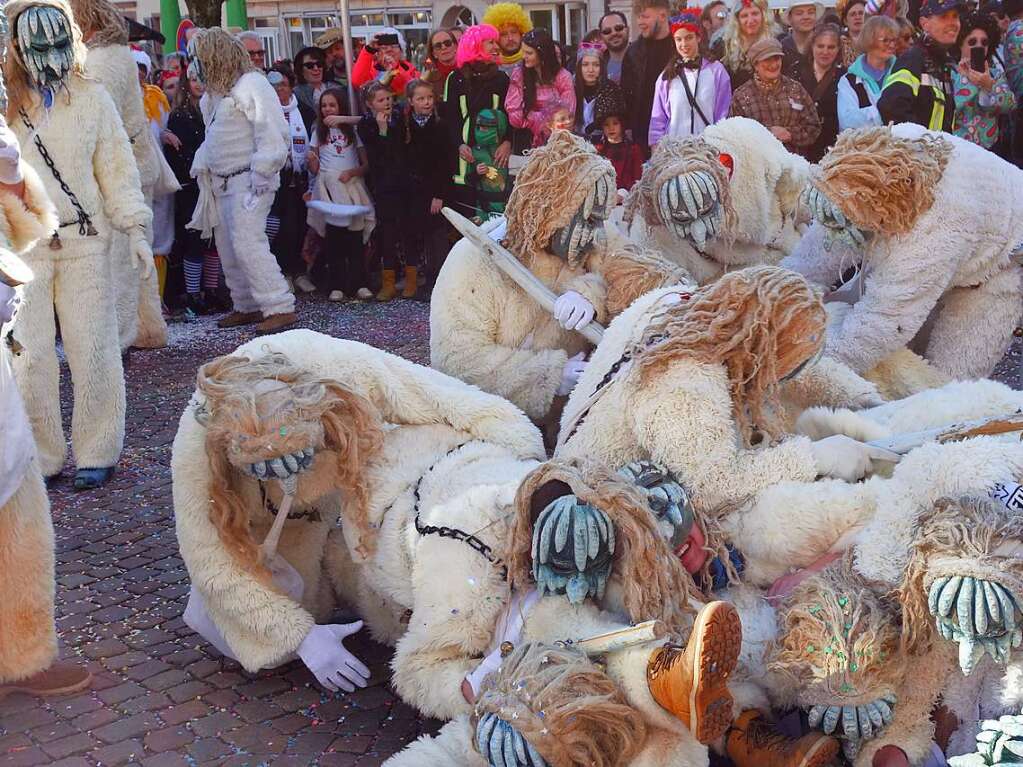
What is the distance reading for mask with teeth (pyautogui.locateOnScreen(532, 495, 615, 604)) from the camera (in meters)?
2.67

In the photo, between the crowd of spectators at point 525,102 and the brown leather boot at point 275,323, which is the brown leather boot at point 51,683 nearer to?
the crowd of spectators at point 525,102

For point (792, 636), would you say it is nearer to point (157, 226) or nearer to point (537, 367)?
point (537, 367)

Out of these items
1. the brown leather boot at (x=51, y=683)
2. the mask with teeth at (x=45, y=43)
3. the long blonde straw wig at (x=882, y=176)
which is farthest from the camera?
the mask with teeth at (x=45, y=43)

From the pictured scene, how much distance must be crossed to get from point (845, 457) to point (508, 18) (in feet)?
22.0

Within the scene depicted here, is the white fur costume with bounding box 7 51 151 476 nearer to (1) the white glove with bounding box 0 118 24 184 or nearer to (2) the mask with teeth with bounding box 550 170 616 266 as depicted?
(1) the white glove with bounding box 0 118 24 184

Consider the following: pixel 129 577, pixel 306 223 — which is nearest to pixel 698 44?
pixel 306 223

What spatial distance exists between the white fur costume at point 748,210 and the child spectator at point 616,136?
3.25 metres

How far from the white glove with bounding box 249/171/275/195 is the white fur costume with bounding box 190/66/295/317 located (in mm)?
29

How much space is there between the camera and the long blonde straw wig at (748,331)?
3004mm

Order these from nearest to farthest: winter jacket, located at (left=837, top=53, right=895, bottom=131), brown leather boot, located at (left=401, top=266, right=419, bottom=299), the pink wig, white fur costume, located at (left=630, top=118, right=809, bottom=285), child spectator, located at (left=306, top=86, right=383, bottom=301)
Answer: white fur costume, located at (left=630, top=118, right=809, bottom=285) → winter jacket, located at (left=837, top=53, right=895, bottom=131) → the pink wig → child spectator, located at (left=306, top=86, right=383, bottom=301) → brown leather boot, located at (left=401, top=266, right=419, bottom=299)

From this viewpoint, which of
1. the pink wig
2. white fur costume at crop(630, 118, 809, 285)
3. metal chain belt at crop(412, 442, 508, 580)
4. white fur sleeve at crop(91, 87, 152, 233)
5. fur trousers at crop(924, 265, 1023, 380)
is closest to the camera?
metal chain belt at crop(412, 442, 508, 580)

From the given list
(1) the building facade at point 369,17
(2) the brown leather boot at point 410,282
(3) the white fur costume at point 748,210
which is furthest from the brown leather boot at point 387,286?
(1) the building facade at point 369,17

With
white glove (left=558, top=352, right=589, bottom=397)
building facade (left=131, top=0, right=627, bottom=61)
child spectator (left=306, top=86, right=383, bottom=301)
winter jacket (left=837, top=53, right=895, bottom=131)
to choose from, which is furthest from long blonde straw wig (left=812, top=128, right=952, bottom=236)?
building facade (left=131, top=0, right=627, bottom=61)

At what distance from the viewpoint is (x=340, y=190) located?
9.44 meters
